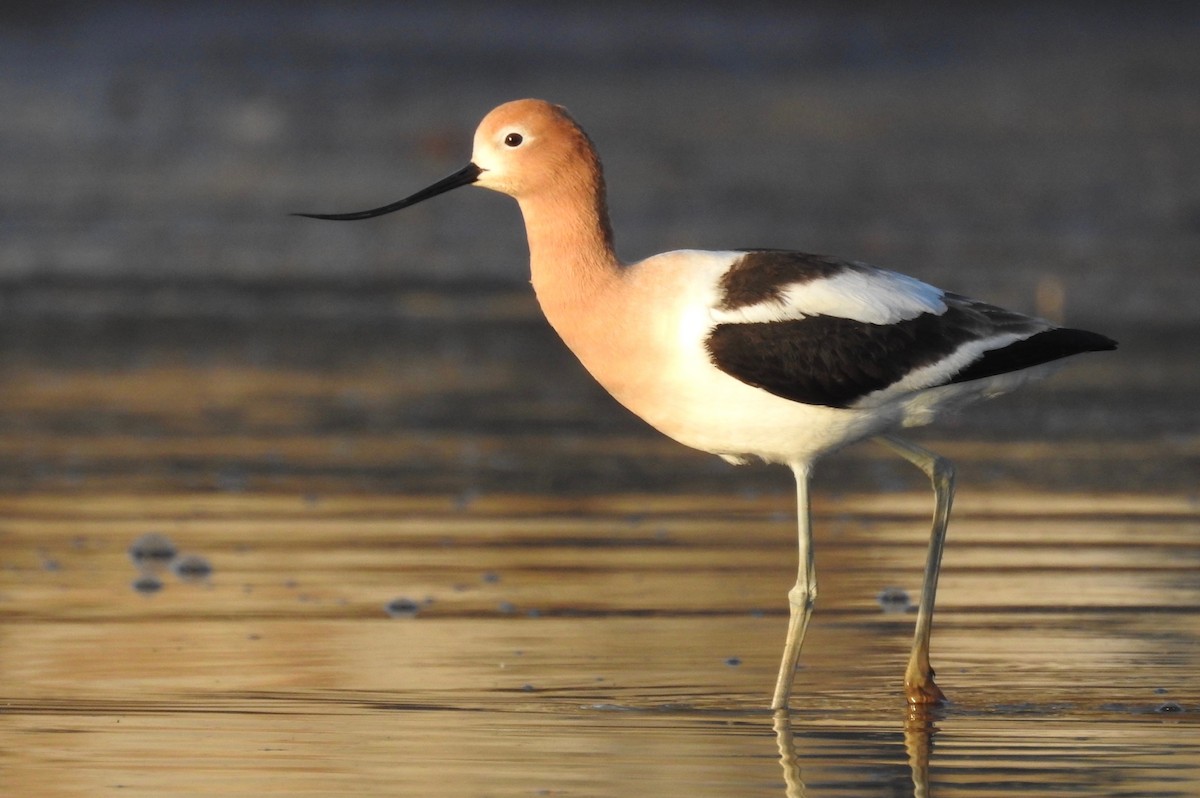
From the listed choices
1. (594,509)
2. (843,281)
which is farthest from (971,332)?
(594,509)

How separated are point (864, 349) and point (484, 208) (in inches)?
581

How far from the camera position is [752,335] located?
6.71 metres

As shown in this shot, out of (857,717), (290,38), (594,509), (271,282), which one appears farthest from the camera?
(290,38)

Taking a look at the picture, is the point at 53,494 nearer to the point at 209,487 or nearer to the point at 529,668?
the point at 209,487

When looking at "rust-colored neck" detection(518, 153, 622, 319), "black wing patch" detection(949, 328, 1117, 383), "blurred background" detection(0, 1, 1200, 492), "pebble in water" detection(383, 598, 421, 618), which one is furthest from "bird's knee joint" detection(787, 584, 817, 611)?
"blurred background" detection(0, 1, 1200, 492)

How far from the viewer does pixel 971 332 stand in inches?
279

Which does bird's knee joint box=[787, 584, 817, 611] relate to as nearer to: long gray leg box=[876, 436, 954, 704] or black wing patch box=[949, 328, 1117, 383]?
long gray leg box=[876, 436, 954, 704]

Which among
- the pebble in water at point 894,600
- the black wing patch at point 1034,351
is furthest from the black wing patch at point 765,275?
the pebble in water at point 894,600

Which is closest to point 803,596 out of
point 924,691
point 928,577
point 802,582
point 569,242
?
point 802,582

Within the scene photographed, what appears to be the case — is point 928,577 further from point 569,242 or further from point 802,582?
point 569,242

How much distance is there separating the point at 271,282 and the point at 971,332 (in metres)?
10.9

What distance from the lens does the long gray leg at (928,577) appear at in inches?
259

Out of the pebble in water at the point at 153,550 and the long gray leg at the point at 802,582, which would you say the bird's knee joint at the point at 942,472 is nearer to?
the long gray leg at the point at 802,582

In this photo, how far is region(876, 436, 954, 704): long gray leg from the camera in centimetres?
657
